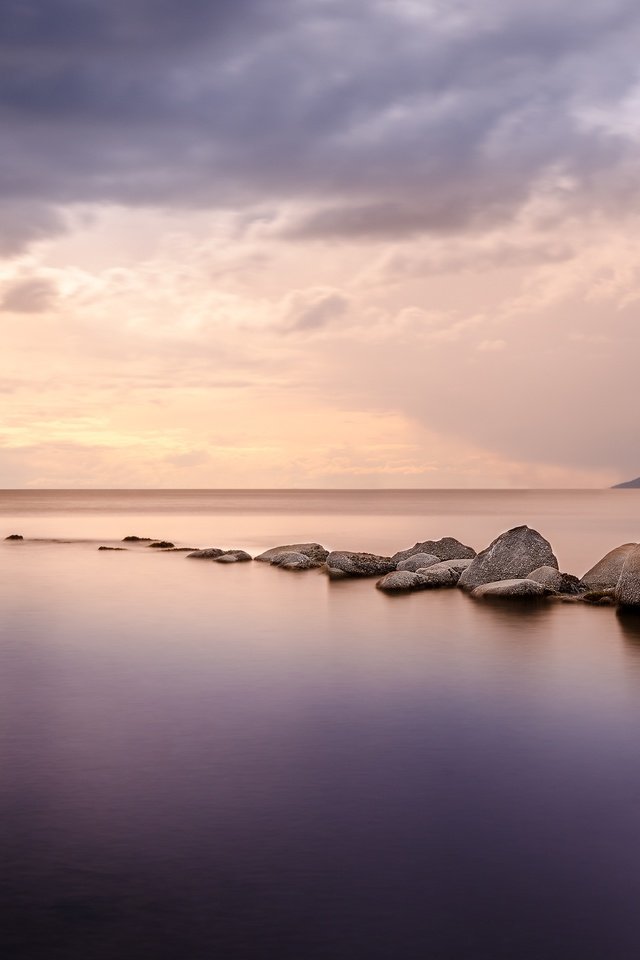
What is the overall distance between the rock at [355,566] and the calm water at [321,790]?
11.9 m

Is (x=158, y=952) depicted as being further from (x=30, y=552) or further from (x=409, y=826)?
(x=30, y=552)

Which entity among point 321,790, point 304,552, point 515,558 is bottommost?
point 321,790

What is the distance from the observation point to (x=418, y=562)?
1419 inches

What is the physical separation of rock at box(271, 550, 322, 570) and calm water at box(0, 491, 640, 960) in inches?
613

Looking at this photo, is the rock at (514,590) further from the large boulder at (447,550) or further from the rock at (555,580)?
the large boulder at (447,550)

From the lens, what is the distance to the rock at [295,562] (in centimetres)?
4031

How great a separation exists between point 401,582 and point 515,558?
4081 mm

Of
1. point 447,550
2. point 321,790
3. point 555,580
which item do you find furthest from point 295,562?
point 321,790

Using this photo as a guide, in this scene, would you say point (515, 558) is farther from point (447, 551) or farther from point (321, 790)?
point (321, 790)

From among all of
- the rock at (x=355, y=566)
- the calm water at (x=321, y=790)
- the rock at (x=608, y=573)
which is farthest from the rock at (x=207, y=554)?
the calm water at (x=321, y=790)

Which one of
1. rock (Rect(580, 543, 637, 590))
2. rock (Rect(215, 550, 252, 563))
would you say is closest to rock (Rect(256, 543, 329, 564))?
rock (Rect(215, 550, 252, 563))

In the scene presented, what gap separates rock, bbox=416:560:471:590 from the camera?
32500 millimetres

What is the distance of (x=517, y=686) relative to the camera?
1738 centimetres

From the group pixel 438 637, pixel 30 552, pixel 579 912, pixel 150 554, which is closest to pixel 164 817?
pixel 579 912
